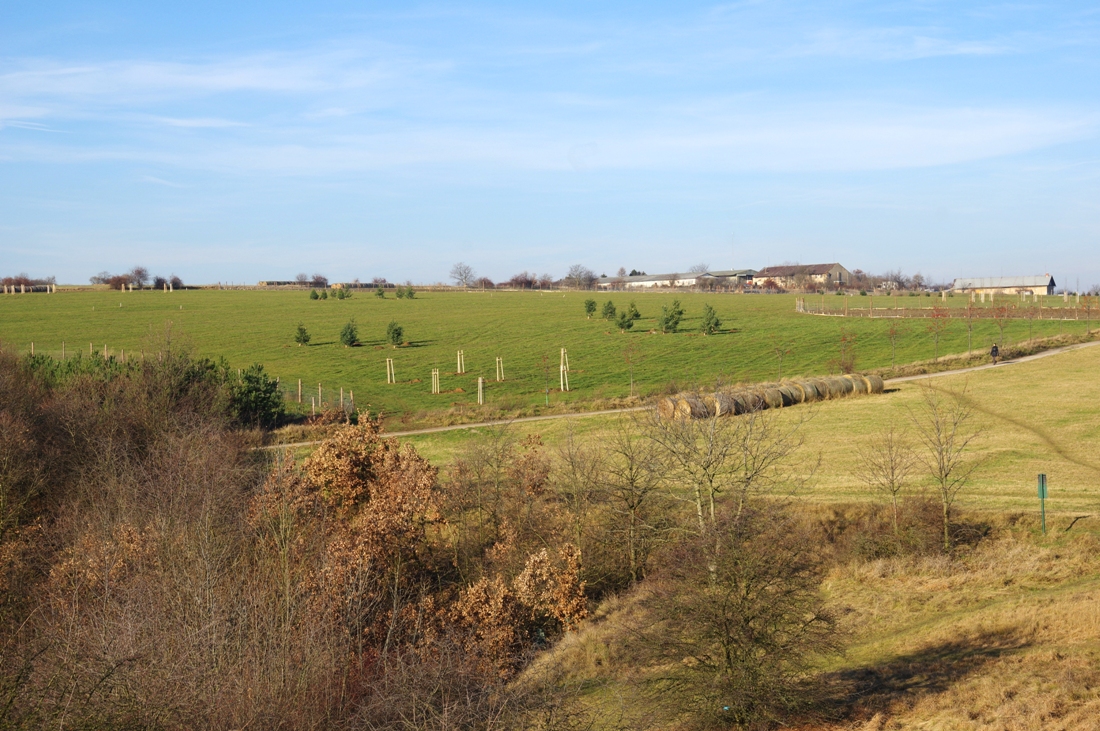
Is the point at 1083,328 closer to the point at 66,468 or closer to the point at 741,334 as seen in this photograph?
the point at 741,334

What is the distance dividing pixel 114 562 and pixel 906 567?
20.9m

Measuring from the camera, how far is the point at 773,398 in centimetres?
4600

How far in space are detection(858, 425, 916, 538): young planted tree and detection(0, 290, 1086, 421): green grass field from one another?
7718mm

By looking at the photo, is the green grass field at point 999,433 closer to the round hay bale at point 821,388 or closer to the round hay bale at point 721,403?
the round hay bale at point 821,388

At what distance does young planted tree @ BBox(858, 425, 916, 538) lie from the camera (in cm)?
2799

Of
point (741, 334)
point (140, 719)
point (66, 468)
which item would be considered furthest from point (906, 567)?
point (741, 334)

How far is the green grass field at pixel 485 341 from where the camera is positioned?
6081 cm

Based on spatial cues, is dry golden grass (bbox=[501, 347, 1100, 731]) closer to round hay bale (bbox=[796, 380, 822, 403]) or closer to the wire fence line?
round hay bale (bbox=[796, 380, 822, 403])

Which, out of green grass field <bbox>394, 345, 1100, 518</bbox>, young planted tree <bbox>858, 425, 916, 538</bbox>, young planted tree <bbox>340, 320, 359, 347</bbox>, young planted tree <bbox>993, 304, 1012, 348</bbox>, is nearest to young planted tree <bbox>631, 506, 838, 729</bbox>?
young planted tree <bbox>858, 425, 916, 538</bbox>

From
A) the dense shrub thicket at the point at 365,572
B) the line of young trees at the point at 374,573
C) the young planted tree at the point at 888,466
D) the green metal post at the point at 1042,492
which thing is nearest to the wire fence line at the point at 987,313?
the young planted tree at the point at 888,466

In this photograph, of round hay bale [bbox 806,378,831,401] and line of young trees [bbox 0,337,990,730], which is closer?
line of young trees [bbox 0,337,990,730]

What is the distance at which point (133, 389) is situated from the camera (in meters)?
42.8

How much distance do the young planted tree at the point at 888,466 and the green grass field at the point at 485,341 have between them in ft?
25.3

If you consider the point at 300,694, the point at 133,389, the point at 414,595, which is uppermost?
the point at 133,389
